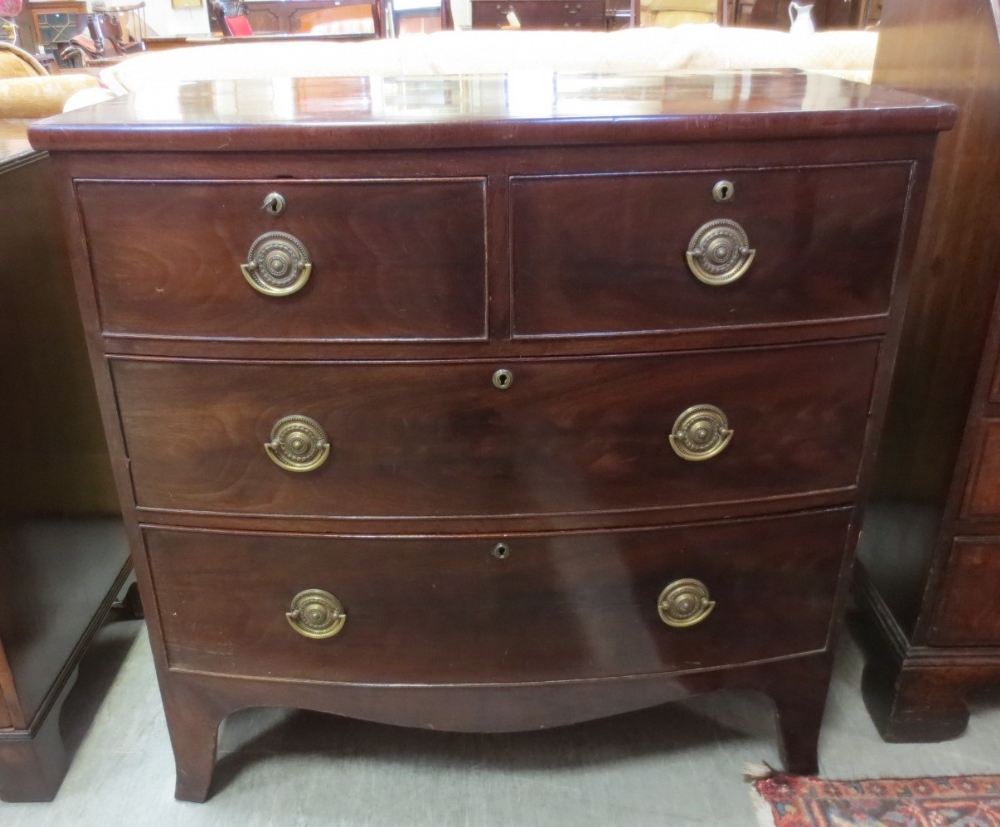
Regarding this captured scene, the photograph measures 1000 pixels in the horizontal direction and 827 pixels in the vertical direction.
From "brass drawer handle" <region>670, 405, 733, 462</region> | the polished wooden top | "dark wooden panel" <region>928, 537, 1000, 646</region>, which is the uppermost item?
the polished wooden top

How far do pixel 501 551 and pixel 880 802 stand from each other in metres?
0.66

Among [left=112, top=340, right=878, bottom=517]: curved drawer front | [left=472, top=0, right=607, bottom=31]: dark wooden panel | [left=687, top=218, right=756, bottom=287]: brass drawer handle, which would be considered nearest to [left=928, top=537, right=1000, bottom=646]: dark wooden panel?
[left=112, top=340, right=878, bottom=517]: curved drawer front

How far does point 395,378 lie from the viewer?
859mm

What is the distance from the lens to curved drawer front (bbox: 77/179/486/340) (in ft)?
2.58

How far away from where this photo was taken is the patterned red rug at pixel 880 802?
1.12m

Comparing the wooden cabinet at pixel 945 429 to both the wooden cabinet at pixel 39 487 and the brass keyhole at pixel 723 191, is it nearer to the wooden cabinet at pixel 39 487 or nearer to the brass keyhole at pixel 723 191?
the brass keyhole at pixel 723 191

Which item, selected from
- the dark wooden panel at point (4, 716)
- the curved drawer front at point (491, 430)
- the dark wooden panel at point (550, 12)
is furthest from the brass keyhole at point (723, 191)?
the dark wooden panel at point (550, 12)

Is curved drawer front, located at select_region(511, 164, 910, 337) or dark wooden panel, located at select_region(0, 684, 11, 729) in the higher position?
curved drawer front, located at select_region(511, 164, 910, 337)

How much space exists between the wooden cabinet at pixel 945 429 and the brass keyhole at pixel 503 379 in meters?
0.57

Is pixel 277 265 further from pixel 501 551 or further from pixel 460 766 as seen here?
pixel 460 766

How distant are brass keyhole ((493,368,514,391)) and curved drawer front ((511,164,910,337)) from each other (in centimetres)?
4

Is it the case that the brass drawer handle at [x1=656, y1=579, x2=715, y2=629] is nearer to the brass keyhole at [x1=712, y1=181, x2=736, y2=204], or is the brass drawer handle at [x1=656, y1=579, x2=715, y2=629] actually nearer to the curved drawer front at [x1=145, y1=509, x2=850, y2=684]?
the curved drawer front at [x1=145, y1=509, x2=850, y2=684]

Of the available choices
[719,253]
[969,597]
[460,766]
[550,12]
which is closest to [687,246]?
[719,253]

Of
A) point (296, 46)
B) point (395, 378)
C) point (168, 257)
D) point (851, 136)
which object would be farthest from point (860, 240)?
point (296, 46)
